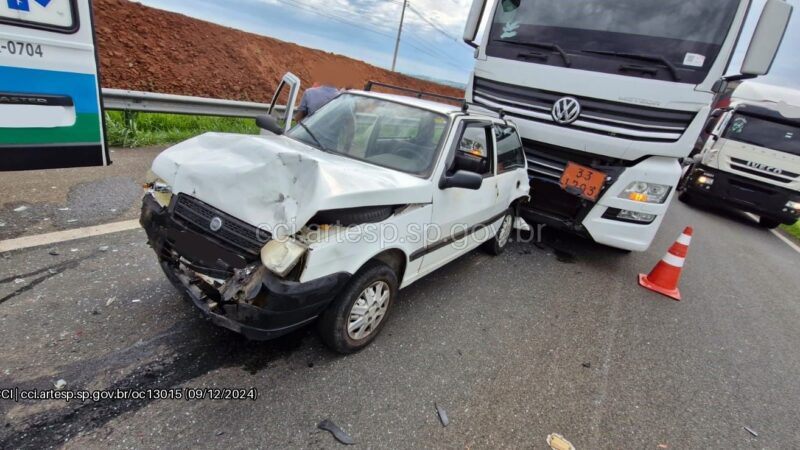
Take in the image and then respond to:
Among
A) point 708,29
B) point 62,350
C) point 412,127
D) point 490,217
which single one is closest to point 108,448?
point 62,350

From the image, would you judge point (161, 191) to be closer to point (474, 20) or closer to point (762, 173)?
point (474, 20)

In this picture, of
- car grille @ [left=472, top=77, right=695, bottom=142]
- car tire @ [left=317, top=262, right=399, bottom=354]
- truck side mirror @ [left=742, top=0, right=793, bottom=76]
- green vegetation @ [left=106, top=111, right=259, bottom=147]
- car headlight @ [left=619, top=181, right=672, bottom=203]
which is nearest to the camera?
car tire @ [left=317, top=262, right=399, bottom=354]

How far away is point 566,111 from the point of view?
14.4 feet

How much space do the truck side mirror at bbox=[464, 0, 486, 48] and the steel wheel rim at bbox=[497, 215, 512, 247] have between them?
249cm

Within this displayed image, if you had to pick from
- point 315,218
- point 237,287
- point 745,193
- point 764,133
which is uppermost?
point 764,133

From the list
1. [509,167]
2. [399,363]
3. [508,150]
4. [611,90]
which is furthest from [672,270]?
[399,363]

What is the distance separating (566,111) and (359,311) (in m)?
3.36

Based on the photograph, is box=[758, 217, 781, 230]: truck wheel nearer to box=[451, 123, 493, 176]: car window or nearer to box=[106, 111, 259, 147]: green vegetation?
box=[451, 123, 493, 176]: car window

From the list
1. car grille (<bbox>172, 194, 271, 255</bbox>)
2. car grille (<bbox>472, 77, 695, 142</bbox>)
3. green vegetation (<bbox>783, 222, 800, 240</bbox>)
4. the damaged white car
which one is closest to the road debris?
the damaged white car

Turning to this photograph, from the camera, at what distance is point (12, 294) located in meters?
2.57

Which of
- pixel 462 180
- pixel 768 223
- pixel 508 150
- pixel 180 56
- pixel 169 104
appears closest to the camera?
pixel 462 180

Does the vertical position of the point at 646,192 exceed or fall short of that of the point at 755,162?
it falls short

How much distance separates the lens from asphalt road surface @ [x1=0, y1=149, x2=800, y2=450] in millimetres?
2025

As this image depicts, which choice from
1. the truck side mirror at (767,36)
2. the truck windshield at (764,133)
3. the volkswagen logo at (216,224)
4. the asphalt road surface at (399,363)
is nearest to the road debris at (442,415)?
the asphalt road surface at (399,363)
